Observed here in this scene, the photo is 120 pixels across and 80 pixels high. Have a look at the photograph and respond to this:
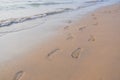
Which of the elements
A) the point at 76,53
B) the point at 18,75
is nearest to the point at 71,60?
the point at 76,53

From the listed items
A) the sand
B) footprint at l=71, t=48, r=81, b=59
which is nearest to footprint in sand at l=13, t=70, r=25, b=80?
the sand

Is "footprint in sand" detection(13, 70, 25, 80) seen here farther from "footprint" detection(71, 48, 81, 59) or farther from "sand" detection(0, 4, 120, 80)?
"footprint" detection(71, 48, 81, 59)

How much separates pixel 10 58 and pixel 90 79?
1.64m

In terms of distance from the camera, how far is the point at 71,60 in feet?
12.1

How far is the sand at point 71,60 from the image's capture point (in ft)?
10.5

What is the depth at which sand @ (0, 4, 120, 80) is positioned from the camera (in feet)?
10.5

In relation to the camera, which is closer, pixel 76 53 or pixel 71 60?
pixel 71 60

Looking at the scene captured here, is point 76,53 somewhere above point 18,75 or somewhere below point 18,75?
below

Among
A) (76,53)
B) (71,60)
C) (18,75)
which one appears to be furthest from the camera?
(76,53)

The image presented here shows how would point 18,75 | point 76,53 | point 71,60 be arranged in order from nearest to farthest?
point 18,75
point 71,60
point 76,53

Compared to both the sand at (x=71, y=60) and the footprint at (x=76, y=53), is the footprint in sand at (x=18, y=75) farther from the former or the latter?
the footprint at (x=76, y=53)

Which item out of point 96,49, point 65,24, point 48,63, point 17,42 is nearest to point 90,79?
point 48,63

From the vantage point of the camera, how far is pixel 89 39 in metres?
4.79

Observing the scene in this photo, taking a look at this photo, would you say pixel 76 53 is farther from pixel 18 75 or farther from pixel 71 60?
pixel 18 75
